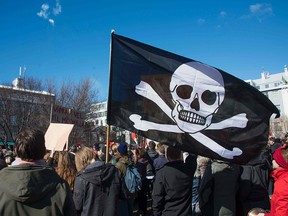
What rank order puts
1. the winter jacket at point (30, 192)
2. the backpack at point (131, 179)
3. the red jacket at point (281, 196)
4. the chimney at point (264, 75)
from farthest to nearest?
the chimney at point (264, 75) → the backpack at point (131, 179) → the red jacket at point (281, 196) → the winter jacket at point (30, 192)

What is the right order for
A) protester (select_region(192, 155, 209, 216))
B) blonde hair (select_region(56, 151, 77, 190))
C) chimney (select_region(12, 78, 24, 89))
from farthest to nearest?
chimney (select_region(12, 78, 24, 89))
protester (select_region(192, 155, 209, 216))
blonde hair (select_region(56, 151, 77, 190))

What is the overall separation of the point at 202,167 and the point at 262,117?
1.91 metres

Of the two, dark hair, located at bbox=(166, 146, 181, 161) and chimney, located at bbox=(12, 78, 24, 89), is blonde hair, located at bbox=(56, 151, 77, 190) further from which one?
chimney, located at bbox=(12, 78, 24, 89)

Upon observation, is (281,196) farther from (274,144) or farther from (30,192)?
(274,144)

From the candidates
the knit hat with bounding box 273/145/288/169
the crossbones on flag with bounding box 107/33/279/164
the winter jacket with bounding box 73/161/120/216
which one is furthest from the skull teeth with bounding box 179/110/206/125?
the knit hat with bounding box 273/145/288/169

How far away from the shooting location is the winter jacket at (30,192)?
205cm

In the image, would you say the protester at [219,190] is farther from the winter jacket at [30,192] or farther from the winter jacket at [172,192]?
the winter jacket at [30,192]

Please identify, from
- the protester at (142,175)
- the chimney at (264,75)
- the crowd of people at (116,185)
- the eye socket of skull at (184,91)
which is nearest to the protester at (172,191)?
the crowd of people at (116,185)

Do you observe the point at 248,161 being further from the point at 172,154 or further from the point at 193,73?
the point at 193,73

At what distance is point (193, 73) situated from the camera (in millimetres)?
4453

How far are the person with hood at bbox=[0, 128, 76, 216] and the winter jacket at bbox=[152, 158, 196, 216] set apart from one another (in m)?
2.00

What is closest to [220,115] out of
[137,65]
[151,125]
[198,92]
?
[198,92]

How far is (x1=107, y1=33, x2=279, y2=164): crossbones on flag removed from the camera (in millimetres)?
4164

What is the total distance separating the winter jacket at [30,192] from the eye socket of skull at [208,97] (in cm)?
281
